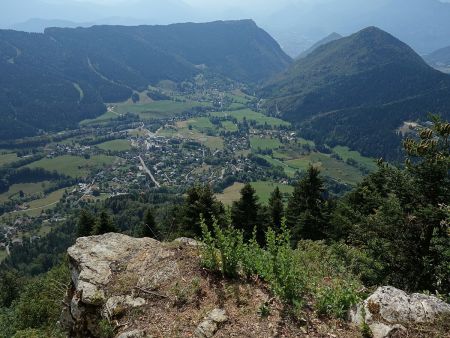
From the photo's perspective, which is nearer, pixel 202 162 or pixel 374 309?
pixel 374 309

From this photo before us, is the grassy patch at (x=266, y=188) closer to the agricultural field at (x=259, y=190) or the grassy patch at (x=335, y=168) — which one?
the agricultural field at (x=259, y=190)

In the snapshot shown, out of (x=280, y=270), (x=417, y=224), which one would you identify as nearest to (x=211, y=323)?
(x=280, y=270)

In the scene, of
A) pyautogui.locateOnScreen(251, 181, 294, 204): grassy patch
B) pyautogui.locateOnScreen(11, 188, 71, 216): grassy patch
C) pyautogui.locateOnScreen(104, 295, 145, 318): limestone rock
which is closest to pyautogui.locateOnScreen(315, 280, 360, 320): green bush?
pyautogui.locateOnScreen(104, 295, 145, 318): limestone rock

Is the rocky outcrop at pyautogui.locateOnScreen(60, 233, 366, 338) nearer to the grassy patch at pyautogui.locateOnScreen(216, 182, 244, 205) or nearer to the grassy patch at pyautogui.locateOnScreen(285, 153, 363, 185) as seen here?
the grassy patch at pyautogui.locateOnScreen(216, 182, 244, 205)

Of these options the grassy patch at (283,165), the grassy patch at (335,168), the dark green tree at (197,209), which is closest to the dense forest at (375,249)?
the dark green tree at (197,209)

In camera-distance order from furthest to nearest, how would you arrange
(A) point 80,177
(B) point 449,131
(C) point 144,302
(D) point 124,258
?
(A) point 80,177
(B) point 449,131
(D) point 124,258
(C) point 144,302

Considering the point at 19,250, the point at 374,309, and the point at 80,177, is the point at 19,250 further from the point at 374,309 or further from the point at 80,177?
the point at 374,309

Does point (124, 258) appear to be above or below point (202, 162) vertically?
above

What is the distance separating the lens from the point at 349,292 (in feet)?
32.1

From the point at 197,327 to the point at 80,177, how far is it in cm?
18502

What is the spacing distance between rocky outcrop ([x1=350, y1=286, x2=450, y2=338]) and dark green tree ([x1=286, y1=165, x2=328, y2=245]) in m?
26.6

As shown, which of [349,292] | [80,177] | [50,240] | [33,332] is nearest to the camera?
[349,292]

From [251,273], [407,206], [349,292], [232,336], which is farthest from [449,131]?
[232,336]

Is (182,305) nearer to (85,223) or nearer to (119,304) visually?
(119,304)
